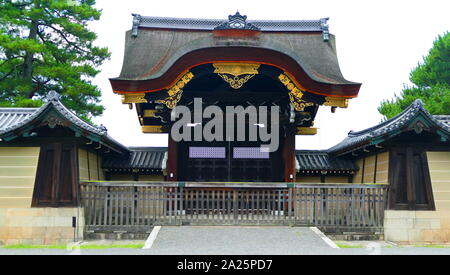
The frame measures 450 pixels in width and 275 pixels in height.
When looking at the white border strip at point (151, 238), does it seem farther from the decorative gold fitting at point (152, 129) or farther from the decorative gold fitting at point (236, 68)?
the decorative gold fitting at point (152, 129)

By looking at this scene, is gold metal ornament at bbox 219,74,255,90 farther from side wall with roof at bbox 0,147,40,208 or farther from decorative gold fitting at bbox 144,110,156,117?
side wall with roof at bbox 0,147,40,208

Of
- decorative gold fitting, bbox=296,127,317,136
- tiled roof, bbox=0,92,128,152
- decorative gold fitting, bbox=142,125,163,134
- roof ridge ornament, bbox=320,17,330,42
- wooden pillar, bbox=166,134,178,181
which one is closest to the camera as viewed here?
tiled roof, bbox=0,92,128,152

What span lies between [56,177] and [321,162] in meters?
10.2

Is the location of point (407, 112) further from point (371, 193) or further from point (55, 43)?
point (55, 43)

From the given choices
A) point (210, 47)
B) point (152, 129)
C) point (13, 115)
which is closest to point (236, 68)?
point (210, 47)

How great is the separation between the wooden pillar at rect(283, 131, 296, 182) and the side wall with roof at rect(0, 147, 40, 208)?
8202mm

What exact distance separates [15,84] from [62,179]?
505 inches

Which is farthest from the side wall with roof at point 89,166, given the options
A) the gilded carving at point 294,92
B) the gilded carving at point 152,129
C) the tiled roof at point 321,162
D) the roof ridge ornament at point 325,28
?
the roof ridge ornament at point 325,28

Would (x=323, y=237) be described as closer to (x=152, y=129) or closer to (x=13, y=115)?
(x=152, y=129)

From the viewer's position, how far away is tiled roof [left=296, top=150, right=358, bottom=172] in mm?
18188

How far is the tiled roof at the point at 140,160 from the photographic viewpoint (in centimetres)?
1802

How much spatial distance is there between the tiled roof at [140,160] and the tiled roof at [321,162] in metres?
5.63

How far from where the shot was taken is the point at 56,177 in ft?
44.1

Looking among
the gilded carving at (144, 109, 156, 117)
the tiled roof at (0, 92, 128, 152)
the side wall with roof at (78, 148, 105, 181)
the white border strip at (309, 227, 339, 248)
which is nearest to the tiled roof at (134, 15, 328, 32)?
the gilded carving at (144, 109, 156, 117)
